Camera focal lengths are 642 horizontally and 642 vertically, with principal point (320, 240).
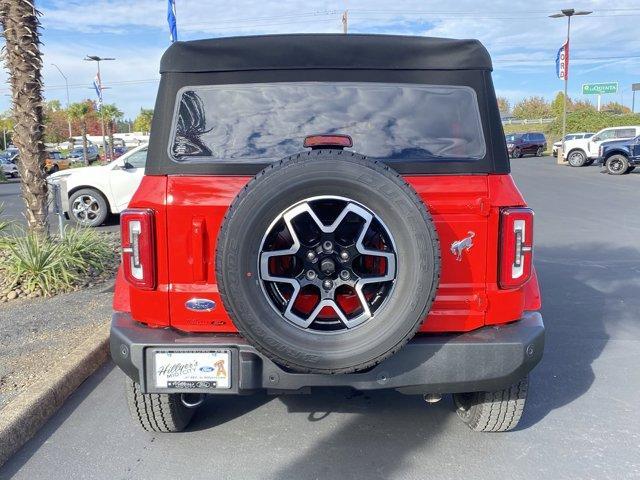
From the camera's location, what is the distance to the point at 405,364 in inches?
116

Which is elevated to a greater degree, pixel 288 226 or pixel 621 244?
pixel 288 226

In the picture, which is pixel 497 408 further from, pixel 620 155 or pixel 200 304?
pixel 620 155

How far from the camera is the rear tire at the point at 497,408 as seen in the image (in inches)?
135

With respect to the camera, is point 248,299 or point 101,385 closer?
point 248,299

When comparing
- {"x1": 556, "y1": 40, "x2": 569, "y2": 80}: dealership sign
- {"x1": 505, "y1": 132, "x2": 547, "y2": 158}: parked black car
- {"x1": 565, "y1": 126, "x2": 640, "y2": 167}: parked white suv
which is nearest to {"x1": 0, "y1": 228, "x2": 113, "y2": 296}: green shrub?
{"x1": 565, "y1": 126, "x2": 640, "y2": 167}: parked white suv

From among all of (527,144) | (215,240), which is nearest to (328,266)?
(215,240)

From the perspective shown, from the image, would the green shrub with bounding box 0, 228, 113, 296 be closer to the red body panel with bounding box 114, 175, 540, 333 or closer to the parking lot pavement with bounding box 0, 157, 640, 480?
the parking lot pavement with bounding box 0, 157, 640, 480

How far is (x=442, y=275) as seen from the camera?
3.07 m

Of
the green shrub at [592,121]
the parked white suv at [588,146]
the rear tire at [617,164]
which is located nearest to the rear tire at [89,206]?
the rear tire at [617,164]

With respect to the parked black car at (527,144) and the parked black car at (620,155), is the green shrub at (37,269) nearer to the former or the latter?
the parked black car at (620,155)

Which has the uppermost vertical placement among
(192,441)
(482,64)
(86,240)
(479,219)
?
(482,64)

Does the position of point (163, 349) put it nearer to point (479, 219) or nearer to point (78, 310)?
point (479, 219)

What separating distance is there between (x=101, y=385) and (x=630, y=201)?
14412 millimetres

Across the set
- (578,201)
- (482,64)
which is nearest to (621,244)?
(578,201)
